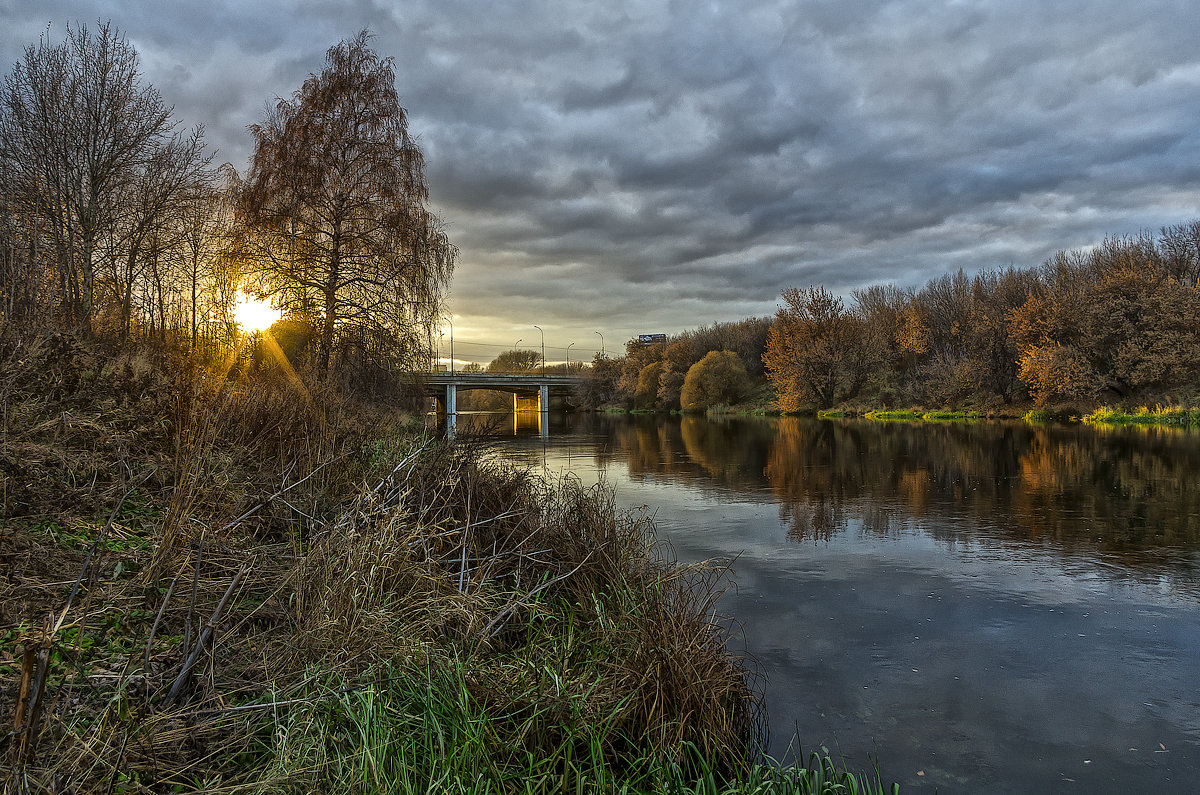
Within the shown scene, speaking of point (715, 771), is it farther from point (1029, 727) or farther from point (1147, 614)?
point (1147, 614)

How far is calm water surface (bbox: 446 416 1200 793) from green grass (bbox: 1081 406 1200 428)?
21.4 meters

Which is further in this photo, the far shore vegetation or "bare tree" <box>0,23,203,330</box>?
"bare tree" <box>0,23,203,330</box>

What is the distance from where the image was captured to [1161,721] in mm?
4902

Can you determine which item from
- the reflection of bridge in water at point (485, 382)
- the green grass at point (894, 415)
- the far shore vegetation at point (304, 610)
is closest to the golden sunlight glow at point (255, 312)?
the far shore vegetation at point (304, 610)

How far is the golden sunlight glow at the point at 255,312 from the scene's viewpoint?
17267 mm

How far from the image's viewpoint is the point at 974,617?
710 cm

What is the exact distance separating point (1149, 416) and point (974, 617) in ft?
122

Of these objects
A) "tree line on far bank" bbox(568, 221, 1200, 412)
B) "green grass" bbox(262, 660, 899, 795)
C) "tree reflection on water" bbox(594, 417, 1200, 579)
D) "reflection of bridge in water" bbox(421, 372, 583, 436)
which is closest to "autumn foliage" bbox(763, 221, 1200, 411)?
"tree line on far bank" bbox(568, 221, 1200, 412)

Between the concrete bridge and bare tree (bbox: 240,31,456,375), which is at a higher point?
bare tree (bbox: 240,31,456,375)

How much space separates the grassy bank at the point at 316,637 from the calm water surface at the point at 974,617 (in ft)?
2.88

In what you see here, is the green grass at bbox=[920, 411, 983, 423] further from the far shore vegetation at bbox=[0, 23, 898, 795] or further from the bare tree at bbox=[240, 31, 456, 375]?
the far shore vegetation at bbox=[0, 23, 898, 795]

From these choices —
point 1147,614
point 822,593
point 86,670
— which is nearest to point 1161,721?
point 1147,614

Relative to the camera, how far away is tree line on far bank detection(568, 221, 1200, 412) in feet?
122

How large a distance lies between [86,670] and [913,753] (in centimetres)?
522
